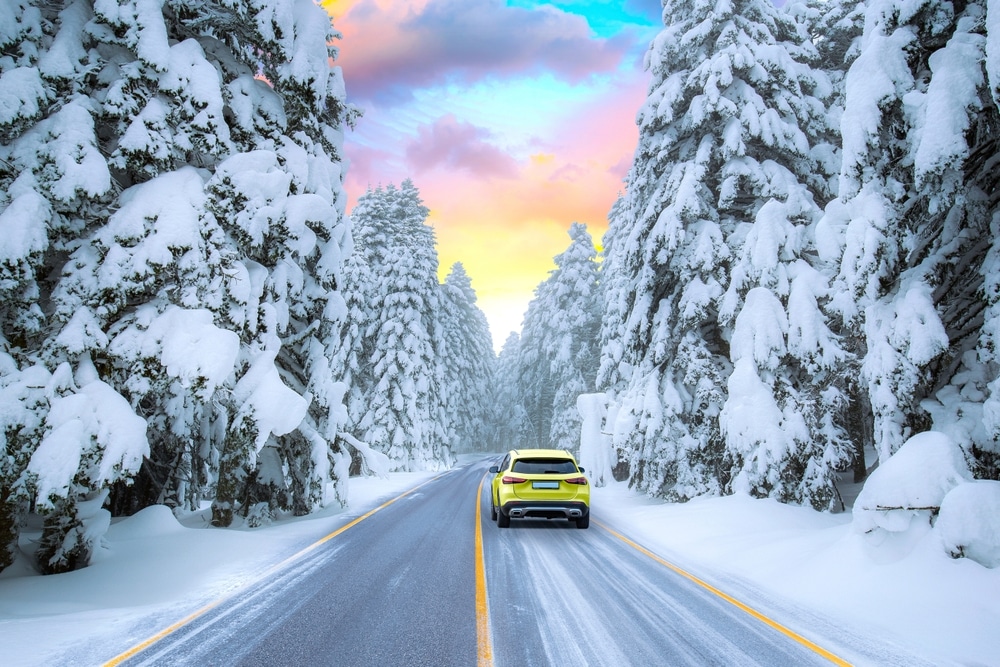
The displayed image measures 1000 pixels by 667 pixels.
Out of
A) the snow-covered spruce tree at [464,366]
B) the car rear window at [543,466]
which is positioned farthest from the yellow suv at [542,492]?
the snow-covered spruce tree at [464,366]

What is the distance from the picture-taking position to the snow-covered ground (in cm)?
559

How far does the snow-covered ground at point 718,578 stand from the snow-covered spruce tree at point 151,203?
1.11 m

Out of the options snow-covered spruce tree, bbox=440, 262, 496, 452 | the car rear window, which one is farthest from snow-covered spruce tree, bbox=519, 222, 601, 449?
the car rear window

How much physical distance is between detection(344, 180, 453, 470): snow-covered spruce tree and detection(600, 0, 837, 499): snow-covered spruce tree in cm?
1895

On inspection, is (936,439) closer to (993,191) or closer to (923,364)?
(923,364)

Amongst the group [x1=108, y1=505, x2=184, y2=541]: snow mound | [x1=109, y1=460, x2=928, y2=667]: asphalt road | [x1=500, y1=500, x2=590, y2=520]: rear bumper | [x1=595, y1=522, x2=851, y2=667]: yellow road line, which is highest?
[x1=108, y1=505, x2=184, y2=541]: snow mound

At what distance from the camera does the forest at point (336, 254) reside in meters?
7.43

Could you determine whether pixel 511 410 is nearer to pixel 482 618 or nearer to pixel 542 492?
pixel 542 492

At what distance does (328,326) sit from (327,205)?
137 inches

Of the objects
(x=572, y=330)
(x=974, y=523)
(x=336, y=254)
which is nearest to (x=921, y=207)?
(x=974, y=523)

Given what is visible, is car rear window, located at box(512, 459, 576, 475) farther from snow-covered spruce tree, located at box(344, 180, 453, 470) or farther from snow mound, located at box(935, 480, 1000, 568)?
snow-covered spruce tree, located at box(344, 180, 453, 470)

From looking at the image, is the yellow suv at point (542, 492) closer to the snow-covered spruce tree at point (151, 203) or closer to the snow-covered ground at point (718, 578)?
the snow-covered ground at point (718, 578)

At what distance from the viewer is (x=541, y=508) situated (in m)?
12.0

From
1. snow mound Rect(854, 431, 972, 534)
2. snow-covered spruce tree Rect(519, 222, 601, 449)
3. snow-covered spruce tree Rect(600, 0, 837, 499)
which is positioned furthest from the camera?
snow-covered spruce tree Rect(519, 222, 601, 449)
